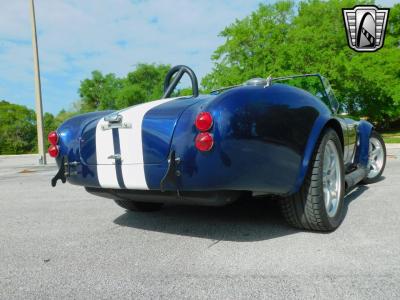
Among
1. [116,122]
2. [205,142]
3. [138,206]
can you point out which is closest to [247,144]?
[205,142]

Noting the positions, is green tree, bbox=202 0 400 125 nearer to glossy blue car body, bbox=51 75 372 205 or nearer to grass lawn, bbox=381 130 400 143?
grass lawn, bbox=381 130 400 143

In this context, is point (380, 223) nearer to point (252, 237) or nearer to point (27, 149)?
point (252, 237)

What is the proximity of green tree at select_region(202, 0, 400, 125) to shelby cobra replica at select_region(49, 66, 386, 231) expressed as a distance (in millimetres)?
18661

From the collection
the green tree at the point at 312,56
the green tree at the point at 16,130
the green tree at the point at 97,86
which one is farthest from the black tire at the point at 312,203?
the green tree at the point at 97,86

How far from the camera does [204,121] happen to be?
2.18 meters

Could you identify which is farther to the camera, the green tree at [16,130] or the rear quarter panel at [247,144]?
the green tree at [16,130]

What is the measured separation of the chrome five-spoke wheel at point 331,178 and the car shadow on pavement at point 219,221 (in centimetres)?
37

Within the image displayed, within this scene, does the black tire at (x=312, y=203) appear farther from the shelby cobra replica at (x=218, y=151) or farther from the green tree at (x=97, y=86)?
the green tree at (x=97, y=86)

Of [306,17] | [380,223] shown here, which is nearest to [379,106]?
[306,17]

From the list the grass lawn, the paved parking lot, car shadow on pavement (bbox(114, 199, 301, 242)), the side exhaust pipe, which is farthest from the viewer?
the grass lawn

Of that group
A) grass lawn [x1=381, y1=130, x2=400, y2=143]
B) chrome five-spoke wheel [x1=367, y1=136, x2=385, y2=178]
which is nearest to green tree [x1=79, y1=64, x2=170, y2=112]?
grass lawn [x1=381, y1=130, x2=400, y2=143]

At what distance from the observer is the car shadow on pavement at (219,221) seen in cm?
278

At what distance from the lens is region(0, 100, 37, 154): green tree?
47369 mm

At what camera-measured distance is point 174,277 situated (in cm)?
202
